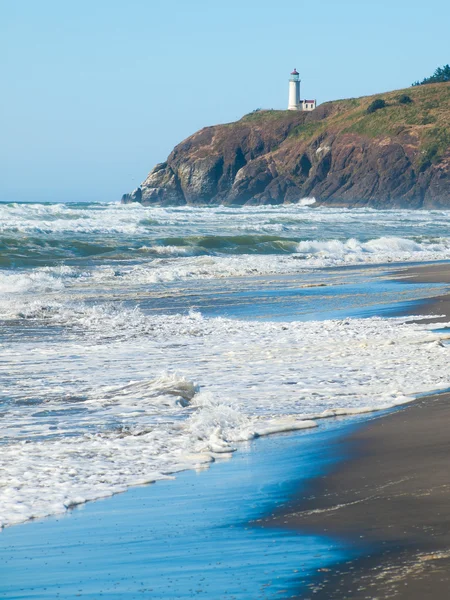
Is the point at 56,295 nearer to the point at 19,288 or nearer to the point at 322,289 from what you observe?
the point at 19,288

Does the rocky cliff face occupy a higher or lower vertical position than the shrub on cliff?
lower

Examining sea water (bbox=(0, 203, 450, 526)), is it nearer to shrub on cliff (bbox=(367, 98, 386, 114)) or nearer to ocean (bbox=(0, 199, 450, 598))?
ocean (bbox=(0, 199, 450, 598))

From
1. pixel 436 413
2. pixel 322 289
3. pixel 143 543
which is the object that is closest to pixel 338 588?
pixel 143 543

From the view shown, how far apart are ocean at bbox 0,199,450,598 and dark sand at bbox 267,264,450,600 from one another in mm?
415

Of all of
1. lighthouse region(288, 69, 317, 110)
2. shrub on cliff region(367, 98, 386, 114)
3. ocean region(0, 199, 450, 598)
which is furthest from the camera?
lighthouse region(288, 69, 317, 110)

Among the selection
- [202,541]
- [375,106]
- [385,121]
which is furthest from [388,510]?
[375,106]

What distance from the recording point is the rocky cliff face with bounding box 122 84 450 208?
79688mm

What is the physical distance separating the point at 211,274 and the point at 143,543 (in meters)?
17.2

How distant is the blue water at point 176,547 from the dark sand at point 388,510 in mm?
130

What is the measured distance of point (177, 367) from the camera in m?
8.77

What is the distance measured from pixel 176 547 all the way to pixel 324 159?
279 feet

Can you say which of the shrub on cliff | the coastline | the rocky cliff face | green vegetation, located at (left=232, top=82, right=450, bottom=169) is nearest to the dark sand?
the coastline

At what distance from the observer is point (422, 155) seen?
263ft

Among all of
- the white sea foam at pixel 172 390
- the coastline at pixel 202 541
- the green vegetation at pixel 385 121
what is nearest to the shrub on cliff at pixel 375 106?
the green vegetation at pixel 385 121
